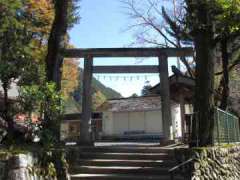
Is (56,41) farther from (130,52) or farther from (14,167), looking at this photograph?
(14,167)

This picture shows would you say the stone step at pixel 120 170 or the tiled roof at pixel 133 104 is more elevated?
the tiled roof at pixel 133 104

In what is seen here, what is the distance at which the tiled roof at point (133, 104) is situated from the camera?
3994 cm

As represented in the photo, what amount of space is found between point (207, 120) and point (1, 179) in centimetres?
652

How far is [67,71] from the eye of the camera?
4012 centimetres

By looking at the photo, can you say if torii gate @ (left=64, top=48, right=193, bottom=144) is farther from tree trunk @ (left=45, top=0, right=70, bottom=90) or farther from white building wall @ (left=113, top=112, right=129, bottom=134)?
white building wall @ (left=113, top=112, right=129, bottom=134)

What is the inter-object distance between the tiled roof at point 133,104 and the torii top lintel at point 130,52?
22.6 metres

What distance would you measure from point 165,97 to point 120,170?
4498 millimetres

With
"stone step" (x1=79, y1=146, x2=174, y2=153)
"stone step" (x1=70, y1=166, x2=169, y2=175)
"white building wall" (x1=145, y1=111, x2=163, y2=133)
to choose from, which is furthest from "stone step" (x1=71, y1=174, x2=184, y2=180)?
"white building wall" (x1=145, y1=111, x2=163, y2=133)

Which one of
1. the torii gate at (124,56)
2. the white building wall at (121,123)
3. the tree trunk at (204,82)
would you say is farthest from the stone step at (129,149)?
the white building wall at (121,123)

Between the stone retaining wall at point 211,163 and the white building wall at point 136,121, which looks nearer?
the stone retaining wall at point 211,163

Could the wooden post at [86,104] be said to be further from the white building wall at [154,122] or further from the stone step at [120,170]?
the white building wall at [154,122]

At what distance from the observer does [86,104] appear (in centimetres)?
1659

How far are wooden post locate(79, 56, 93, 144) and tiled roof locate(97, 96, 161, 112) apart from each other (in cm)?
2260

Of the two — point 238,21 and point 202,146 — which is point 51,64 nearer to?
point 202,146
